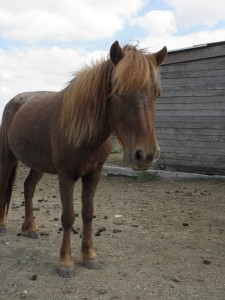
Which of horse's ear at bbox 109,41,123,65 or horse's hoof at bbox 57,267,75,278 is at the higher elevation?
horse's ear at bbox 109,41,123,65

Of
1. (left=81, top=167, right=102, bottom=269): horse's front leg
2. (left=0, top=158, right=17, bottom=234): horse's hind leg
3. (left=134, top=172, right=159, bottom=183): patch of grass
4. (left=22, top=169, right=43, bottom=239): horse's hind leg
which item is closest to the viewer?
(left=81, top=167, right=102, bottom=269): horse's front leg

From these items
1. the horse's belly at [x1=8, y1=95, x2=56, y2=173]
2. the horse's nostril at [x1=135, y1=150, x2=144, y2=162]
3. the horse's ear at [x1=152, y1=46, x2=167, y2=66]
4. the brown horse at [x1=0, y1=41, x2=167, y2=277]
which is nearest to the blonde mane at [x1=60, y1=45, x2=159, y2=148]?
the brown horse at [x1=0, y1=41, x2=167, y2=277]

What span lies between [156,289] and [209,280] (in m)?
0.58

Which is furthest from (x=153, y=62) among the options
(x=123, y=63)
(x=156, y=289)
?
(x=156, y=289)

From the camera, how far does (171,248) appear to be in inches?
171

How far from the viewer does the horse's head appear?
277 centimetres

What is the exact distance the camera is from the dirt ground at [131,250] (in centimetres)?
328

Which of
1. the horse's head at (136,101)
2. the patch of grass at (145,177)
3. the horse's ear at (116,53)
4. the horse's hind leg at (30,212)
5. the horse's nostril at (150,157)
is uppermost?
the horse's ear at (116,53)

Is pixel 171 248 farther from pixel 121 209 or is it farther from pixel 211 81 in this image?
pixel 211 81

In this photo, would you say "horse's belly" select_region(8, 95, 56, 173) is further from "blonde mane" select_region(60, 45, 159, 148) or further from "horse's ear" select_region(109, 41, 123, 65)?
"horse's ear" select_region(109, 41, 123, 65)

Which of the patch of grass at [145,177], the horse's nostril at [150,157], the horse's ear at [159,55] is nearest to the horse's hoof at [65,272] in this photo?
the horse's nostril at [150,157]

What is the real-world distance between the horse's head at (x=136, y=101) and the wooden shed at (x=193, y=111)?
5.79m

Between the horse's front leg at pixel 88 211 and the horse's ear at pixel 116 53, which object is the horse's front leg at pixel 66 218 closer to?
the horse's front leg at pixel 88 211

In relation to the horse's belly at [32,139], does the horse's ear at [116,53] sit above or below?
above
